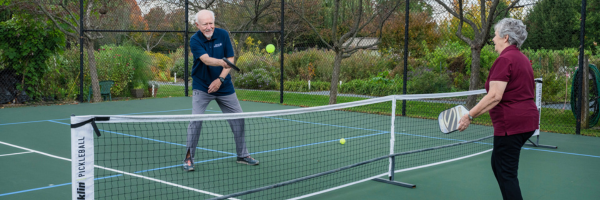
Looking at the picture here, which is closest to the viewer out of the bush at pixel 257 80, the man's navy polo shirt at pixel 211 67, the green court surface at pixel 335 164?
the green court surface at pixel 335 164

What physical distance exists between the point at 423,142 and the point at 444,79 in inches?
309

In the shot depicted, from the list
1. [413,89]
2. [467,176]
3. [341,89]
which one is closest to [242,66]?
[341,89]

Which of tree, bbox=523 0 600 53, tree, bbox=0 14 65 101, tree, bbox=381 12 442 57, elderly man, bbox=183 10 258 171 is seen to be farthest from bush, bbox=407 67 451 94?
tree, bbox=0 14 65 101

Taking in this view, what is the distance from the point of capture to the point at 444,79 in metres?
14.4

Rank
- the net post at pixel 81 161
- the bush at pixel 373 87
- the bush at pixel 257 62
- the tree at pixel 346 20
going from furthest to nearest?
1. the bush at pixel 257 62
2. the bush at pixel 373 87
3. the tree at pixel 346 20
4. the net post at pixel 81 161

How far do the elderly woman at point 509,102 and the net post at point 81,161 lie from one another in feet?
8.01

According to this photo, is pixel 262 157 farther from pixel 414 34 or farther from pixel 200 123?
pixel 414 34

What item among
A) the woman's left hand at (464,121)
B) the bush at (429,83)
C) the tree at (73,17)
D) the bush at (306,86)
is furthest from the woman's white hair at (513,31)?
the bush at (306,86)

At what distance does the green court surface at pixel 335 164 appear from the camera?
4.46 m

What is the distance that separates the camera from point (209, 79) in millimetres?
5223

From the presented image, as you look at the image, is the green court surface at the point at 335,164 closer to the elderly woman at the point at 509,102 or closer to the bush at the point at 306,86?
the elderly woman at the point at 509,102

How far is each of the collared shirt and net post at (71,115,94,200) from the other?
8.40 ft

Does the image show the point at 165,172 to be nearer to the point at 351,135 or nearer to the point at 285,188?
the point at 285,188

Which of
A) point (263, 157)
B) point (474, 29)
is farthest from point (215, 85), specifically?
point (474, 29)
